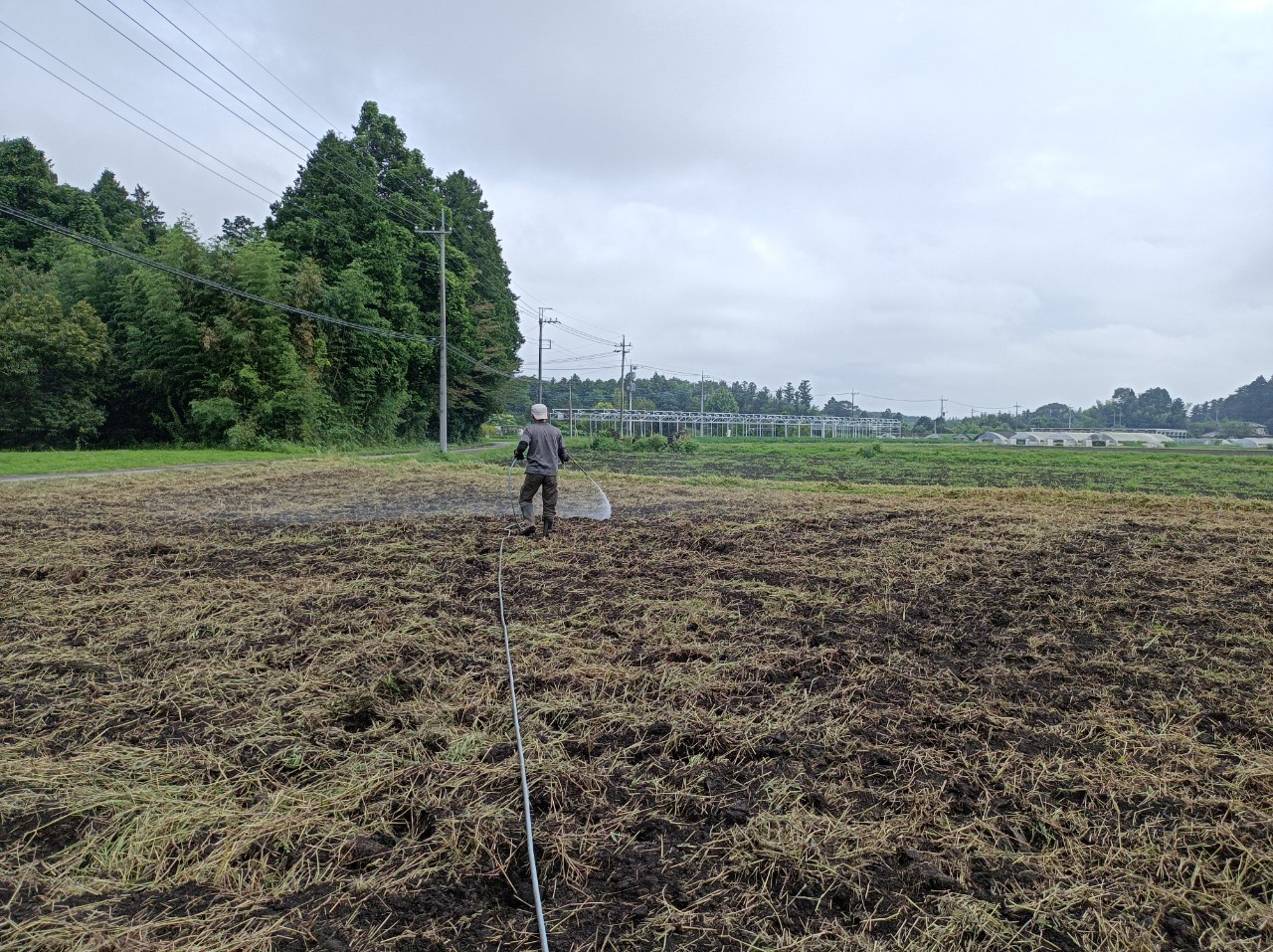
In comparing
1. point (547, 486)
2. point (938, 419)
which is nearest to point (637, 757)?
point (547, 486)

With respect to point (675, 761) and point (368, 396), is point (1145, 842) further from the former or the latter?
point (368, 396)

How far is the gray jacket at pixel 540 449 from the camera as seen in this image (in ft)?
25.0

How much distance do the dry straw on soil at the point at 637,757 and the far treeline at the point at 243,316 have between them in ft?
69.7

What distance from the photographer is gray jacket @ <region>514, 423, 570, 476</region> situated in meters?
7.62

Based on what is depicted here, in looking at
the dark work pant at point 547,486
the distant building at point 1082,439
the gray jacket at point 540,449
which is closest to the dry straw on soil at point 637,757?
the dark work pant at point 547,486

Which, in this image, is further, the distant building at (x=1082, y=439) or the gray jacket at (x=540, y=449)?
the distant building at (x=1082, y=439)

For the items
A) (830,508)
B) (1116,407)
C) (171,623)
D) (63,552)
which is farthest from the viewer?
(1116,407)

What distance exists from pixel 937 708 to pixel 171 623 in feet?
13.9

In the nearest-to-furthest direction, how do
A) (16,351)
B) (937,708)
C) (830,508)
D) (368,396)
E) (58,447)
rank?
(937,708)
(830,508)
(16,351)
(58,447)
(368,396)

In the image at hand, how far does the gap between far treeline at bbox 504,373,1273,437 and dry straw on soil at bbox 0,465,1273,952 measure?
82.3m

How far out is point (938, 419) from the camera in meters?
108

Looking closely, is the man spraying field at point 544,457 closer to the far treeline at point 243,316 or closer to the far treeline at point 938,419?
the far treeline at point 243,316

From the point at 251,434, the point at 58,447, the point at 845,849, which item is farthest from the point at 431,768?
the point at 58,447

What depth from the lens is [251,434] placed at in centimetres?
2392
